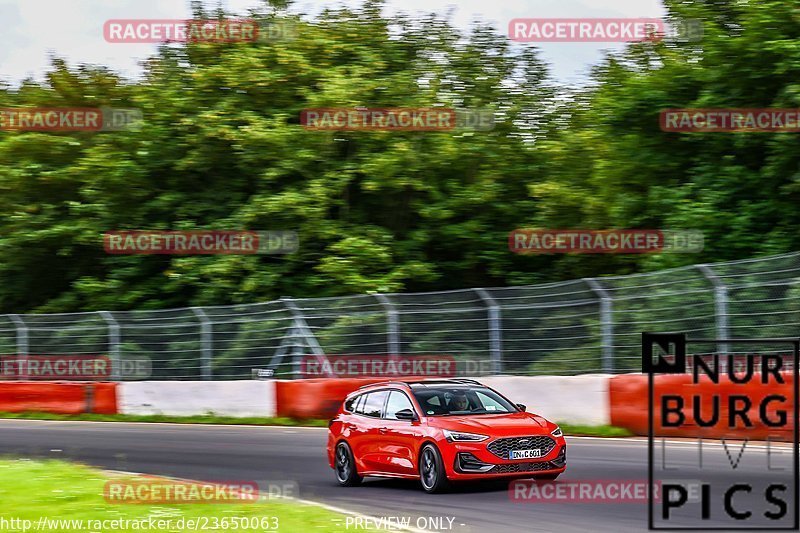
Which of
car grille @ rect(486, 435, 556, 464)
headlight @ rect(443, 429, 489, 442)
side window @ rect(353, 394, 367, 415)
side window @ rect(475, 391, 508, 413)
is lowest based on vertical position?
car grille @ rect(486, 435, 556, 464)

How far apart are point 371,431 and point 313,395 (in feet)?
28.1

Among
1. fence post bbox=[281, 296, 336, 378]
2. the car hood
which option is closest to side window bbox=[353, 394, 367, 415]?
the car hood

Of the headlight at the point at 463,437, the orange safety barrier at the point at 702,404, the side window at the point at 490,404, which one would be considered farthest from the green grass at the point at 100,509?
the orange safety barrier at the point at 702,404

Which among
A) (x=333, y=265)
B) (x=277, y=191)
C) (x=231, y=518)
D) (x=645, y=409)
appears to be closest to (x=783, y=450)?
(x=645, y=409)

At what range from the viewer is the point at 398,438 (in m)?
12.7

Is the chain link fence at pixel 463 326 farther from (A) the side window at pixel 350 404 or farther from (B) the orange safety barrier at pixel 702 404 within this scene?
(A) the side window at pixel 350 404

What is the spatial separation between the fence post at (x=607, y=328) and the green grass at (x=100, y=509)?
7.92 meters

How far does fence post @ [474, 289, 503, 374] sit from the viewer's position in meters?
19.9

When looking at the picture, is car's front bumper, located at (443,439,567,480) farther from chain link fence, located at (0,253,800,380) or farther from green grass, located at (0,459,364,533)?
chain link fence, located at (0,253,800,380)

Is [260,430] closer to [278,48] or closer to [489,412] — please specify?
[489,412]

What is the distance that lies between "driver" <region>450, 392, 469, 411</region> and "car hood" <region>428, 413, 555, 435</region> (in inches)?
13.9

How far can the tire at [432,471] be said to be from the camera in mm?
11969

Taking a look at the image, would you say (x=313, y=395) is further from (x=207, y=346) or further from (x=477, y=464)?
(x=477, y=464)

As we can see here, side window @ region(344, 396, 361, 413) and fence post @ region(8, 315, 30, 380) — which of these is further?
fence post @ region(8, 315, 30, 380)
